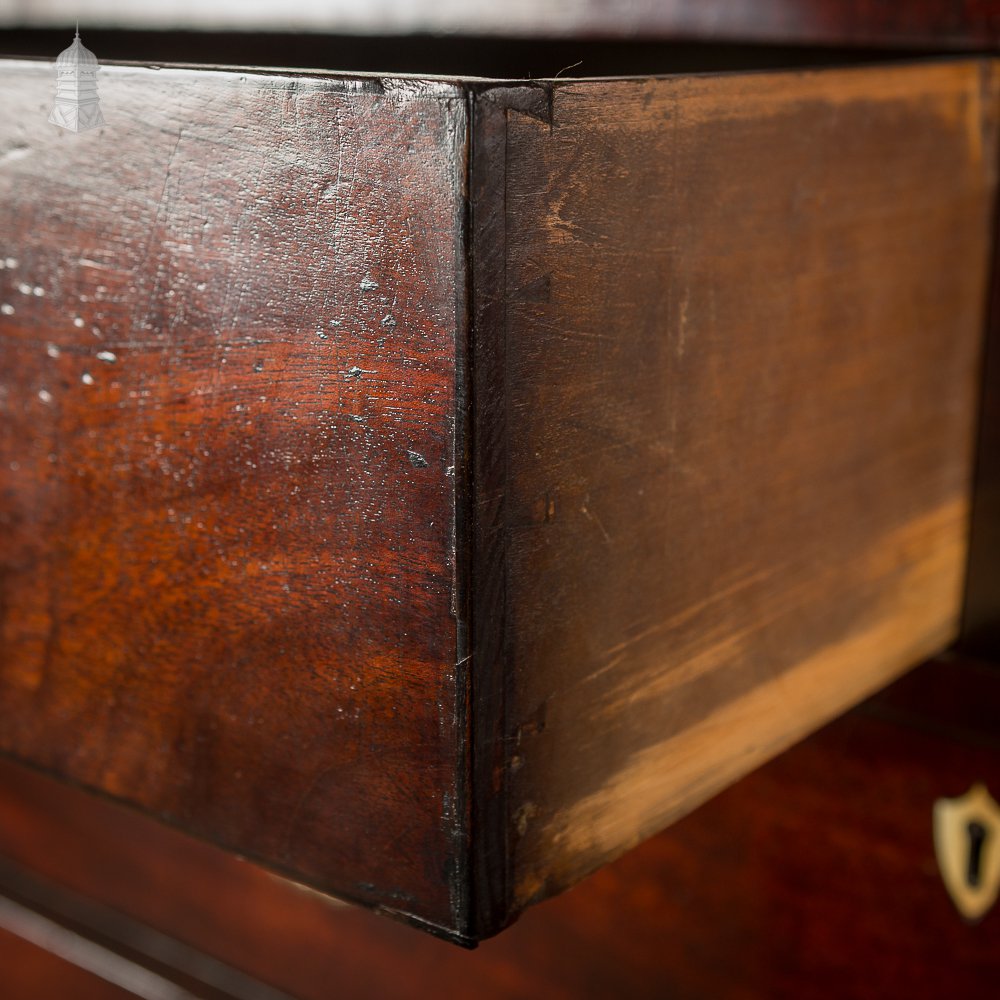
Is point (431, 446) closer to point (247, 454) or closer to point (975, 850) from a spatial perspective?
point (247, 454)

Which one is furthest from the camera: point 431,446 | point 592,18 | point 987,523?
point 592,18

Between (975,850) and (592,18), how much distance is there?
60 centimetres

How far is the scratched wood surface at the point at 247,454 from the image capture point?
369 mm

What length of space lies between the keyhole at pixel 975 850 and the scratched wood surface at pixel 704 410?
0.21 m

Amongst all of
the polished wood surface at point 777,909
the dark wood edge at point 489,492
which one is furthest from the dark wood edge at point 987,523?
the dark wood edge at point 489,492

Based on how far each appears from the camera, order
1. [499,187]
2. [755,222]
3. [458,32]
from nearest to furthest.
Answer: [499,187], [755,222], [458,32]

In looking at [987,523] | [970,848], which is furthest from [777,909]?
[987,523]

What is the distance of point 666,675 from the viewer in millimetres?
458

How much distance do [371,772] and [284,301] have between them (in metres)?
0.15

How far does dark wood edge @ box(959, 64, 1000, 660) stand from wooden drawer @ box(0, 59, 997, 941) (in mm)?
145

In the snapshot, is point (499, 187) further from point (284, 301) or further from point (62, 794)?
point (62, 794)

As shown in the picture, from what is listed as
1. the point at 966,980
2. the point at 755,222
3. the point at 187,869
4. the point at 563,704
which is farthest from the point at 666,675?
the point at 187,869

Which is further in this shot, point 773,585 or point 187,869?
point 187,869

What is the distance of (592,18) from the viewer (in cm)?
85
